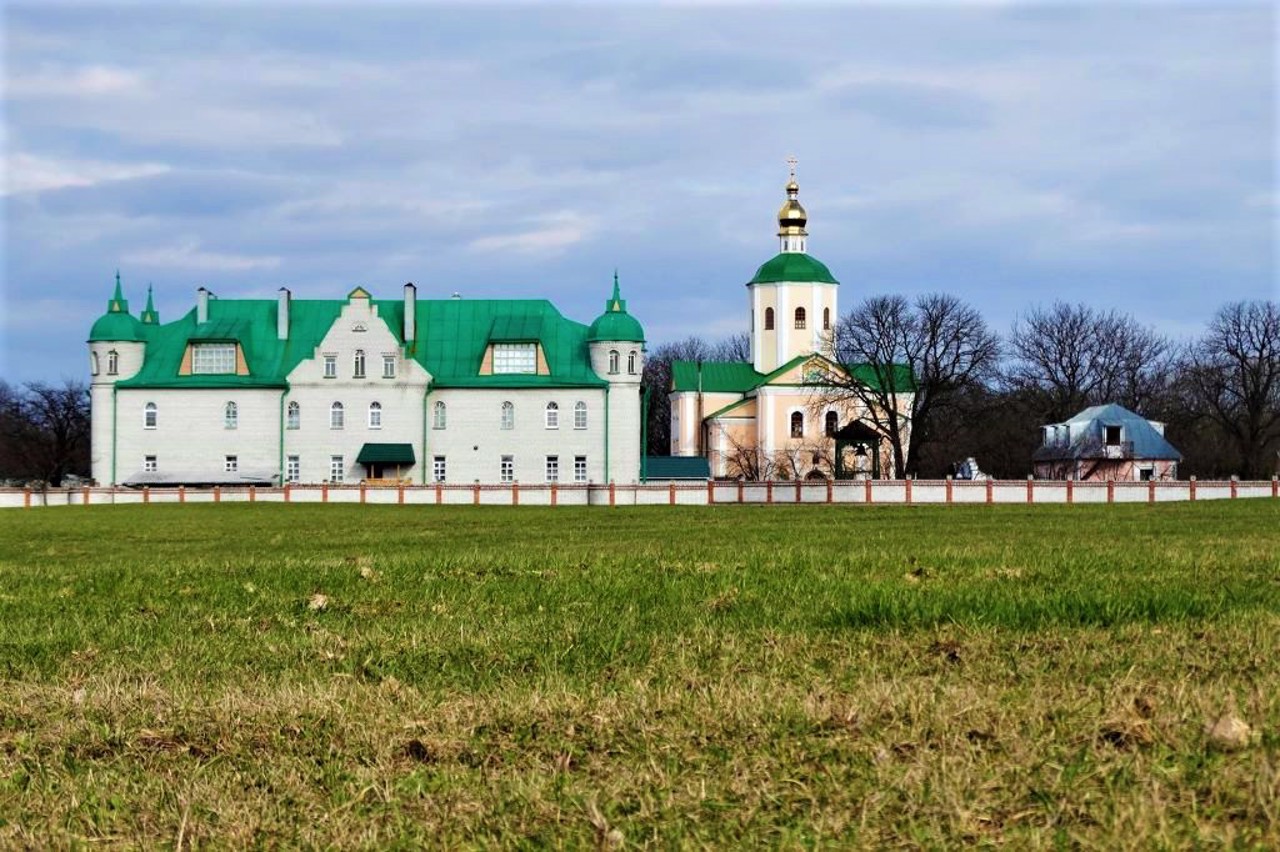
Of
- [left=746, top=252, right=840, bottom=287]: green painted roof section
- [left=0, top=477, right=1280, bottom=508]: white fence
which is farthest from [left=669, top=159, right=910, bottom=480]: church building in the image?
[left=0, top=477, right=1280, bottom=508]: white fence

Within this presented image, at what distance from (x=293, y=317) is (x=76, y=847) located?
79.3m

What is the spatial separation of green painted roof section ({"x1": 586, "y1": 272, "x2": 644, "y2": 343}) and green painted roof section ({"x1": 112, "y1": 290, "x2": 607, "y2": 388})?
1.63m

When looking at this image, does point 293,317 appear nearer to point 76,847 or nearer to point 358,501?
point 358,501

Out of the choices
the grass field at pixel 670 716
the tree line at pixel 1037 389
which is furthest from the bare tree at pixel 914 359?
the grass field at pixel 670 716

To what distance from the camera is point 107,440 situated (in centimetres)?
7831

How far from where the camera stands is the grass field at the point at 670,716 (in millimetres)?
4675

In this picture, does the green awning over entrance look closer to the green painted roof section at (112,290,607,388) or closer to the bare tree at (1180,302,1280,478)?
the green painted roof section at (112,290,607,388)

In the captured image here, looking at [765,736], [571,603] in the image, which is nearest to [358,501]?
[571,603]

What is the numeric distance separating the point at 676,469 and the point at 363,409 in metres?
17.8

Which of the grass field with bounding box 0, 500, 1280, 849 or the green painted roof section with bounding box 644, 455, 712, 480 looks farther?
the green painted roof section with bounding box 644, 455, 712, 480

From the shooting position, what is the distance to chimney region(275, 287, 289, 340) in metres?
80.9

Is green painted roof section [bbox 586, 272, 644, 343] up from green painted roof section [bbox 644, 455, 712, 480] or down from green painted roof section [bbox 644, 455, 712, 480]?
up

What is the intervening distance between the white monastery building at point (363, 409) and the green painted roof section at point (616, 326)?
0.08 meters

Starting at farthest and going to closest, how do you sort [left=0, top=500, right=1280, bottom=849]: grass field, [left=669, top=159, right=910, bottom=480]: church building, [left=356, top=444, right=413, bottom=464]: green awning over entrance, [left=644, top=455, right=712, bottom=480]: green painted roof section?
[left=669, top=159, right=910, bottom=480]: church building, [left=644, top=455, right=712, bottom=480]: green painted roof section, [left=356, top=444, right=413, bottom=464]: green awning over entrance, [left=0, top=500, right=1280, bottom=849]: grass field
